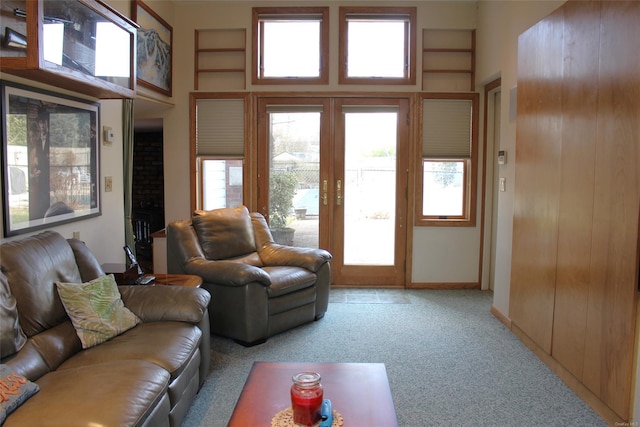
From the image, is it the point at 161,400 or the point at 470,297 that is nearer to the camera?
the point at 161,400

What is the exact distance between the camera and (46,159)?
2.90 metres

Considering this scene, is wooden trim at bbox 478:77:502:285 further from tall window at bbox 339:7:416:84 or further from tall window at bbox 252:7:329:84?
tall window at bbox 252:7:329:84

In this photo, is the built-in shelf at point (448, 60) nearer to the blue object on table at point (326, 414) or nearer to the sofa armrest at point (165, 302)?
the sofa armrest at point (165, 302)

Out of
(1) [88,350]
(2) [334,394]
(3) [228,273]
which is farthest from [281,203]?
(2) [334,394]

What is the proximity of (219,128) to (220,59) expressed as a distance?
0.77 m

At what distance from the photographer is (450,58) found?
519 cm

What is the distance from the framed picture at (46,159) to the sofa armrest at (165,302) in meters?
0.71

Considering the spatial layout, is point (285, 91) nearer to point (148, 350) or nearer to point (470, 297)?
point (470, 297)

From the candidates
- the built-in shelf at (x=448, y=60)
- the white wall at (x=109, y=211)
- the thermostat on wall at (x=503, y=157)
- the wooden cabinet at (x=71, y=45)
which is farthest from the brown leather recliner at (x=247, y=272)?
the built-in shelf at (x=448, y=60)

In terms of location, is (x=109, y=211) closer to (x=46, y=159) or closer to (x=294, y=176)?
(x=46, y=159)

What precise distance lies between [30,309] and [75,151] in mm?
1362

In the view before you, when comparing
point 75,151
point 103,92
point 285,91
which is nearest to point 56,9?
point 103,92

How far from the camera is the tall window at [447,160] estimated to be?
5191 millimetres

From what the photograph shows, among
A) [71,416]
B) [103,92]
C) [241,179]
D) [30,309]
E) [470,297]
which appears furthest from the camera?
[241,179]
